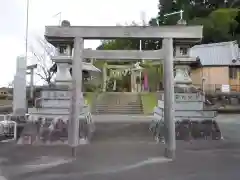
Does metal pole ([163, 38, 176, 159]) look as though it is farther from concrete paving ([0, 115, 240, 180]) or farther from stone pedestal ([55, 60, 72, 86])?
stone pedestal ([55, 60, 72, 86])

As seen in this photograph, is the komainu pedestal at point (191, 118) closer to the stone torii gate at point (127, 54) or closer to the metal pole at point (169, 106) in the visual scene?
the metal pole at point (169, 106)

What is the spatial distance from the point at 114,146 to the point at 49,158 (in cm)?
287

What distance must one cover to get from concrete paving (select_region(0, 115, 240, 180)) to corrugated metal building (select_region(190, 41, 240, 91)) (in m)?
29.1

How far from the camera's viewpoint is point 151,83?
143 ft

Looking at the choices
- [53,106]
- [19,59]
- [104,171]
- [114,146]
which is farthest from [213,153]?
[19,59]

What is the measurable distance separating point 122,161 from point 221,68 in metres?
34.4

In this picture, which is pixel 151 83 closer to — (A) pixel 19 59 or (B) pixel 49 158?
(A) pixel 19 59

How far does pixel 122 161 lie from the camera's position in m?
9.53

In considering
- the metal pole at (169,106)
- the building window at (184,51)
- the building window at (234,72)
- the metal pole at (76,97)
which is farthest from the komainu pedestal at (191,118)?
the building window at (234,72)

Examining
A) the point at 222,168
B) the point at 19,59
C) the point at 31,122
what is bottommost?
the point at 222,168

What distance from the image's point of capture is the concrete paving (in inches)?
312

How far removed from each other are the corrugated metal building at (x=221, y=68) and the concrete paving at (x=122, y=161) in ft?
95.4

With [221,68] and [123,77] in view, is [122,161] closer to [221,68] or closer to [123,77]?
[221,68]

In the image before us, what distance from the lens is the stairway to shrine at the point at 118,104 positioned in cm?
2934
